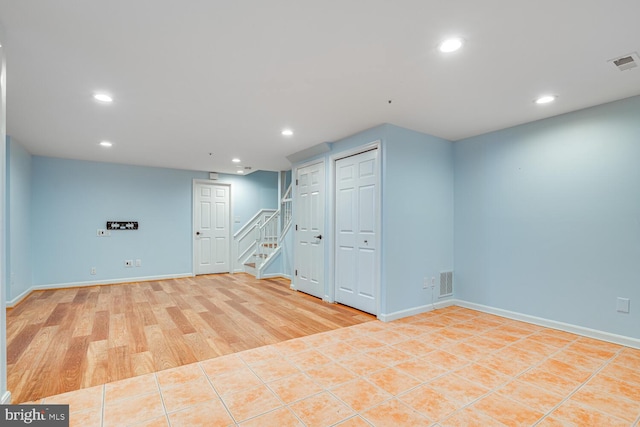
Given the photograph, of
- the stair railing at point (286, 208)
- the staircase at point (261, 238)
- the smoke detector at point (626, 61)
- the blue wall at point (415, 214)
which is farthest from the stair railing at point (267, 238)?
the smoke detector at point (626, 61)

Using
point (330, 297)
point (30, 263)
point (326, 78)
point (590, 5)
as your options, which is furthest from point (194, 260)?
point (590, 5)

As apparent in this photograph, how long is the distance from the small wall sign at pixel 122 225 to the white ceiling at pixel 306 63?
7.94 ft

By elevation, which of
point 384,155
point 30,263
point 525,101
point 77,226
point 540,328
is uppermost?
point 525,101

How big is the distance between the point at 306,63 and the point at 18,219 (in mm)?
5163

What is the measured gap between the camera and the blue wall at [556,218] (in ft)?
9.84

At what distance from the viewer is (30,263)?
17.5 ft

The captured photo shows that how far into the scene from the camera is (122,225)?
6148 mm

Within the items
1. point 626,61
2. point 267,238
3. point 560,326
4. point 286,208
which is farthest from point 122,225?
point 626,61

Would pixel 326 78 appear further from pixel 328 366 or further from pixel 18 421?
pixel 18 421

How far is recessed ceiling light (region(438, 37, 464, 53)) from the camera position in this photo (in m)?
2.04

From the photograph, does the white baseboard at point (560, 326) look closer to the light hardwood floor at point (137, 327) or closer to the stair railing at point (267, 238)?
the light hardwood floor at point (137, 327)

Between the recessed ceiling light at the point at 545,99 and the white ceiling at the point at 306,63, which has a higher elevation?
the white ceiling at the point at 306,63

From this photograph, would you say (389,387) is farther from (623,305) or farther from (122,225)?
(122,225)

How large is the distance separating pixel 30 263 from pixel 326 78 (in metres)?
6.12
